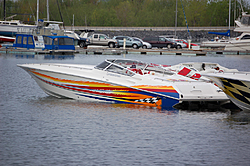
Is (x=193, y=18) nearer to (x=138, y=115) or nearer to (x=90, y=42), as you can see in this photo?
(x=90, y=42)

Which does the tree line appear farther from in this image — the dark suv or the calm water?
the calm water

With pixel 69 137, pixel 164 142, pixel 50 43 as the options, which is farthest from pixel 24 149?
pixel 50 43

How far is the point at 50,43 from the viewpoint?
1676 inches

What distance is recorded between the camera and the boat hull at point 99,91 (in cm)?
1502

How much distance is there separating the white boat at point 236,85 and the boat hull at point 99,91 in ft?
5.85

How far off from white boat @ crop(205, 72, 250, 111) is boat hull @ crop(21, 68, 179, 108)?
178cm

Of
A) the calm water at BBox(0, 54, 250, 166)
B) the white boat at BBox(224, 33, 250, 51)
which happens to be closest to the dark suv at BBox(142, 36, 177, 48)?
the white boat at BBox(224, 33, 250, 51)

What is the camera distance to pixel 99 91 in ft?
51.5

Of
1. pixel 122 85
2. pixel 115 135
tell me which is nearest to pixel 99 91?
pixel 122 85

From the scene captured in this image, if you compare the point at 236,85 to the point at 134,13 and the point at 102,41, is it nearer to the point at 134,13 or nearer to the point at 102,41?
the point at 102,41

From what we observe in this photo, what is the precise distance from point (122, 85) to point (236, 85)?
4.49 metres

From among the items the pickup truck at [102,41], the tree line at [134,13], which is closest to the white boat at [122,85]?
the pickup truck at [102,41]

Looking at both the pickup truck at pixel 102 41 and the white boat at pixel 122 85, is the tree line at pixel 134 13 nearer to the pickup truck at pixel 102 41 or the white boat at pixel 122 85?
the pickup truck at pixel 102 41

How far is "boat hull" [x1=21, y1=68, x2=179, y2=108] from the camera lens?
1502 cm
